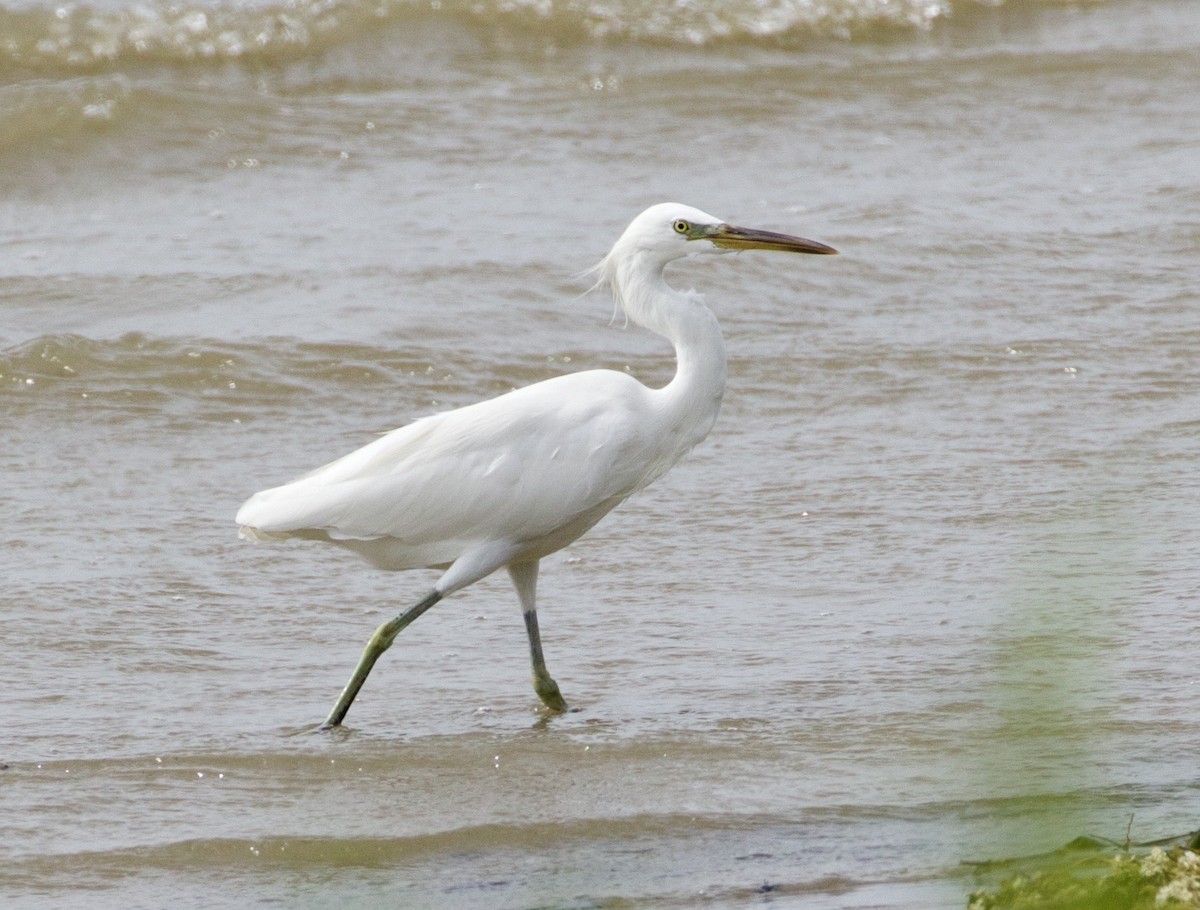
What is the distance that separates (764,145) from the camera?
11.2 metres

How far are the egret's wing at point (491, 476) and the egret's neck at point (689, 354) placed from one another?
108 mm

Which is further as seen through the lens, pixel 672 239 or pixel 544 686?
pixel 672 239

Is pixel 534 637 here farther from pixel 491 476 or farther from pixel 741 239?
pixel 741 239

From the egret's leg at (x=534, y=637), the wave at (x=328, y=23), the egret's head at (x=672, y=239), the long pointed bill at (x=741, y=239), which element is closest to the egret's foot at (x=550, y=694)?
the egret's leg at (x=534, y=637)

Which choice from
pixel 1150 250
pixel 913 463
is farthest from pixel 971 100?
pixel 913 463

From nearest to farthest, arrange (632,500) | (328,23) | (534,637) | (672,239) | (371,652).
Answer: (371,652) → (534,637) → (672,239) → (632,500) → (328,23)

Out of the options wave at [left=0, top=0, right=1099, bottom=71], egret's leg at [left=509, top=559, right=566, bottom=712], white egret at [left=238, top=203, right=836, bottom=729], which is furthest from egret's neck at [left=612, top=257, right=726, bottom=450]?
wave at [left=0, top=0, right=1099, bottom=71]

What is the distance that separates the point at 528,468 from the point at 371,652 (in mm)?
600

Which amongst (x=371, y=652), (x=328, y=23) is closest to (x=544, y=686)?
(x=371, y=652)

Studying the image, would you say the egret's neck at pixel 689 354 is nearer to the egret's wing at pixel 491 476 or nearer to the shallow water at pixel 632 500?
the egret's wing at pixel 491 476

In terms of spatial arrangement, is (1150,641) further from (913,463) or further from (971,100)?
(971,100)

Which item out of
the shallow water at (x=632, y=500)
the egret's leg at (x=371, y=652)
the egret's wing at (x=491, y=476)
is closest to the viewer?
the shallow water at (x=632, y=500)

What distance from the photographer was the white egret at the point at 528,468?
4742 mm

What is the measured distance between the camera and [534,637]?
481 centimetres
